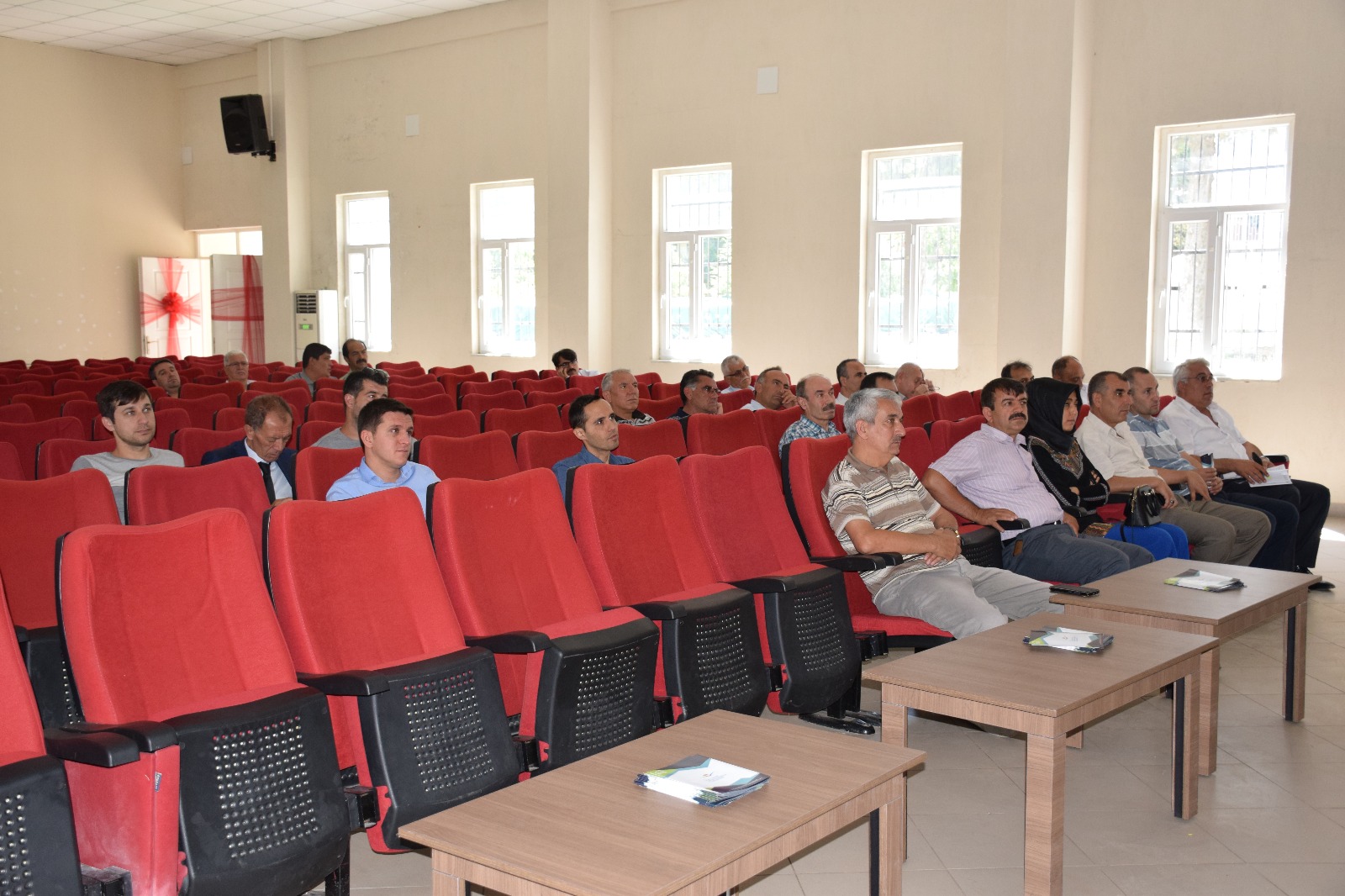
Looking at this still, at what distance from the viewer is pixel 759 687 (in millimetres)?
3299

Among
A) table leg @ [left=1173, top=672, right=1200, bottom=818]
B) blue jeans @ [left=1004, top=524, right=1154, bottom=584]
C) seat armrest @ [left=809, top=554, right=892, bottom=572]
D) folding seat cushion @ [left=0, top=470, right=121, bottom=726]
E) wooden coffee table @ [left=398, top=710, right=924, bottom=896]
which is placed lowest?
table leg @ [left=1173, top=672, right=1200, bottom=818]

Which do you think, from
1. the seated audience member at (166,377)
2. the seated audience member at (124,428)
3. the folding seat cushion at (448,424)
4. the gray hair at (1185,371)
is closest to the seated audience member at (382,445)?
the seated audience member at (124,428)

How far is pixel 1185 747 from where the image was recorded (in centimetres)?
331

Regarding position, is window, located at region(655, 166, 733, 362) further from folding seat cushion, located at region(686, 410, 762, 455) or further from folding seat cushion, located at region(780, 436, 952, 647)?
folding seat cushion, located at region(780, 436, 952, 647)

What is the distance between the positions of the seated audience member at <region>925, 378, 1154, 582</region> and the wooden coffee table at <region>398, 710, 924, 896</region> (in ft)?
8.36

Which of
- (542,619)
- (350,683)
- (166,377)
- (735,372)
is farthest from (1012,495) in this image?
(166,377)

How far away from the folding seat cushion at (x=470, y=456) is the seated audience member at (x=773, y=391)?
236 centimetres

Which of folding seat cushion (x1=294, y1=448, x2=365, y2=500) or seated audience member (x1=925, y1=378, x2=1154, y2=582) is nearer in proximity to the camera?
folding seat cushion (x1=294, y1=448, x2=365, y2=500)

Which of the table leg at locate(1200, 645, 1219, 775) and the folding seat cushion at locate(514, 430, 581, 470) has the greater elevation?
the folding seat cushion at locate(514, 430, 581, 470)

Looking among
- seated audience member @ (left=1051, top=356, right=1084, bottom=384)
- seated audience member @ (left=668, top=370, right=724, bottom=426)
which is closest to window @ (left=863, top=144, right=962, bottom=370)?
seated audience member @ (left=1051, top=356, right=1084, bottom=384)

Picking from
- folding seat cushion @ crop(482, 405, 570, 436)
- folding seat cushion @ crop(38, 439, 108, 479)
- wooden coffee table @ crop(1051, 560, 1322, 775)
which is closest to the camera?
wooden coffee table @ crop(1051, 560, 1322, 775)

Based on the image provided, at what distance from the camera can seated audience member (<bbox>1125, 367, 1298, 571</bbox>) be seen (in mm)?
5988

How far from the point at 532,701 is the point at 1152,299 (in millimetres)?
8232

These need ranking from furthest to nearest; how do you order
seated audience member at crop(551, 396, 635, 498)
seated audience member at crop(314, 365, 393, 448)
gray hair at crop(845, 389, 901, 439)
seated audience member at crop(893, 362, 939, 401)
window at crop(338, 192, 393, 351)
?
window at crop(338, 192, 393, 351)
seated audience member at crop(893, 362, 939, 401)
seated audience member at crop(314, 365, 393, 448)
seated audience member at crop(551, 396, 635, 498)
gray hair at crop(845, 389, 901, 439)
